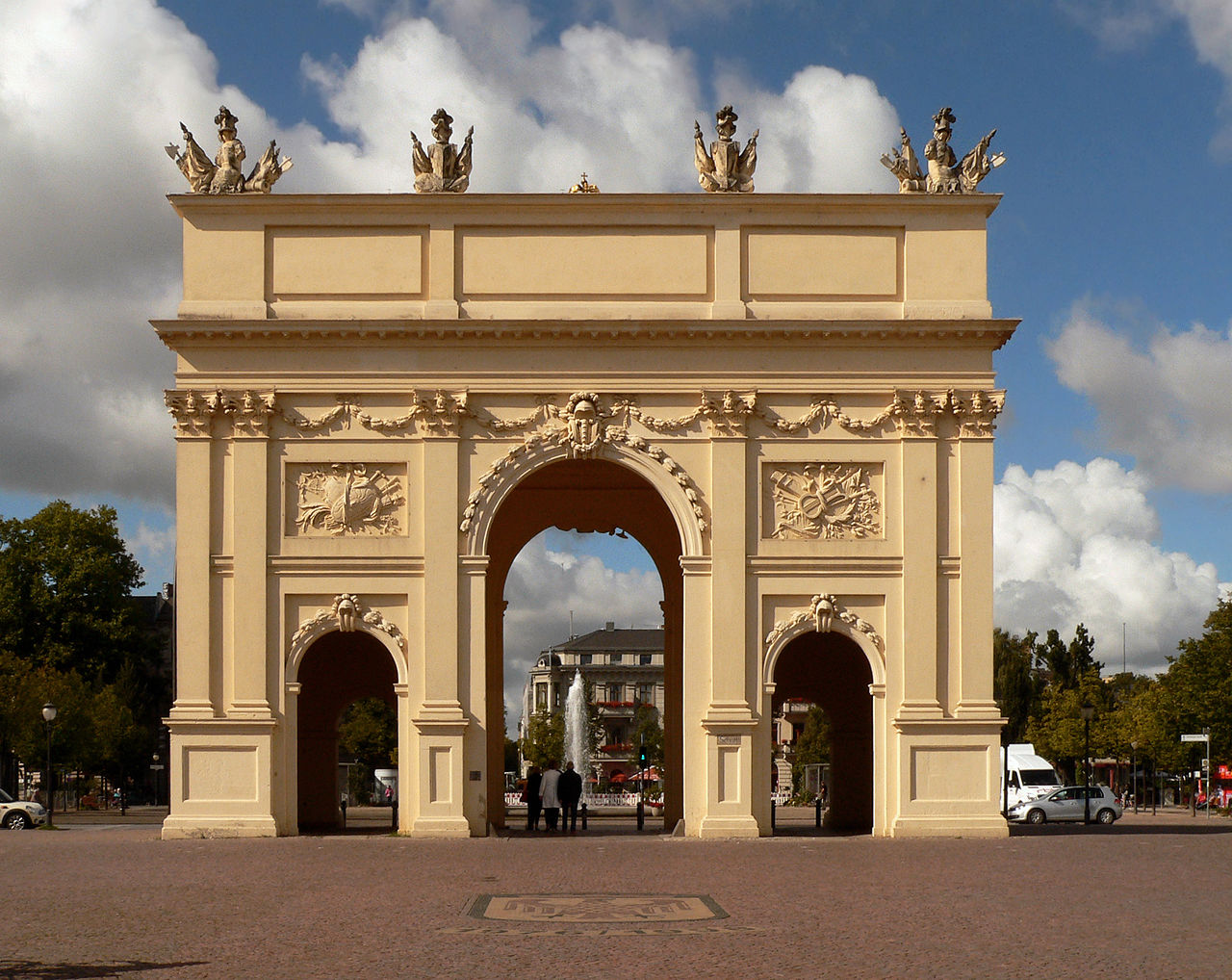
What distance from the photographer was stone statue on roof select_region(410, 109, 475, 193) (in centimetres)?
3716

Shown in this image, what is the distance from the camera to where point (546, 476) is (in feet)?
140

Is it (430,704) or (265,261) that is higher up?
(265,261)

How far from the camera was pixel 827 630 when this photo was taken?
36.3 meters

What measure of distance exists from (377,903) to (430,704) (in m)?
15.4

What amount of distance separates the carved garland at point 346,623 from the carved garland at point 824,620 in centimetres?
786

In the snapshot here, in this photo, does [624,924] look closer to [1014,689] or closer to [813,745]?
[813,745]

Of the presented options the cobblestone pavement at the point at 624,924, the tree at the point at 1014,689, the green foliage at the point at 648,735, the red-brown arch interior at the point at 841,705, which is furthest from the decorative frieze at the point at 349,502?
the green foliage at the point at 648,735

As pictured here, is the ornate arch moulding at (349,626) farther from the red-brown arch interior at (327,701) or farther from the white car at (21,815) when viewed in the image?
the white car at (21,815)

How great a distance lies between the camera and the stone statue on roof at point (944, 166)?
122 feet

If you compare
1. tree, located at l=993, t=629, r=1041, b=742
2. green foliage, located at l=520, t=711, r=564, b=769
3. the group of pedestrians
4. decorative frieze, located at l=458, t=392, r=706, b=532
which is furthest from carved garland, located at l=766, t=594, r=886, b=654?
green foliage, located at l=520, t=711, r=564, b=769

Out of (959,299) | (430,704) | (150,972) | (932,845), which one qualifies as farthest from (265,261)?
(150,972)

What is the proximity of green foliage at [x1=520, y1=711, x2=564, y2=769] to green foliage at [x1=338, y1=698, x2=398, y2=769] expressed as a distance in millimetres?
29849

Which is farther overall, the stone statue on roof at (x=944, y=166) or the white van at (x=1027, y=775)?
the white van at (x=1027, y=775)

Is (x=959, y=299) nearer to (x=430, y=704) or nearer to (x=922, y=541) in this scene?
(x=922, y=541)
